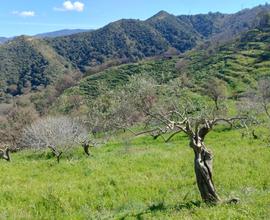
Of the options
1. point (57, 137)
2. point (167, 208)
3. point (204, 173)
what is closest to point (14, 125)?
point (57, 137)

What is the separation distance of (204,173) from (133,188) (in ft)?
19.8

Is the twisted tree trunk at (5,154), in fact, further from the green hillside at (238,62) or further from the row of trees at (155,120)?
the green hillside at (238,62)

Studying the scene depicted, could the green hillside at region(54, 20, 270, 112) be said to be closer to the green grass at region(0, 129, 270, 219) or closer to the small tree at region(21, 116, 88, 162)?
the small tree at region(21, 116, 88, 162)

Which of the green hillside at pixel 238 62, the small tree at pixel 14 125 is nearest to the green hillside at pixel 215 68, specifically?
the green hillside at pixel 238 62

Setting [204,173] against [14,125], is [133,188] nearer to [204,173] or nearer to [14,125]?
[204,173]

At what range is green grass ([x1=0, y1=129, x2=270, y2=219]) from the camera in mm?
11828

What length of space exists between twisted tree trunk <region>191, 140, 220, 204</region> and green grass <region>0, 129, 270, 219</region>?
0.41 metres

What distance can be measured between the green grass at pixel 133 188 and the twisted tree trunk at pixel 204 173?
41 centimetres

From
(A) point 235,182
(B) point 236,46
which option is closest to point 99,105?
A: (A) point 235,182

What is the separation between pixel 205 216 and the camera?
10406mm

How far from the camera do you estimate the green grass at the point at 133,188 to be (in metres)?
11.8

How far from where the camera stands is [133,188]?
1734 centimetres

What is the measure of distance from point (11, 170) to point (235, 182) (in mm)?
12700

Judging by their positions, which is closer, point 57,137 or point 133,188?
point 133,188
